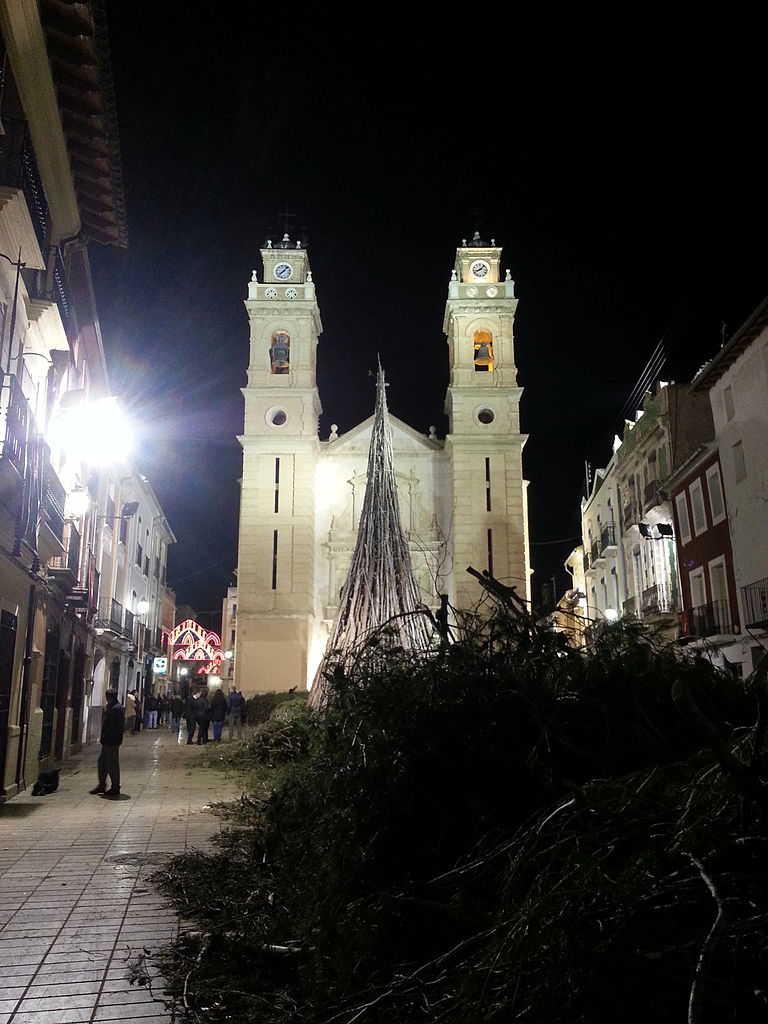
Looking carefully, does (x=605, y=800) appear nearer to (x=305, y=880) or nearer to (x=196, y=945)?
(x=305, y=880)

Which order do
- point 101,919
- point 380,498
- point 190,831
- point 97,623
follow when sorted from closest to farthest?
point 101,919 < point 190,831 < point 380,498 < point 97,623

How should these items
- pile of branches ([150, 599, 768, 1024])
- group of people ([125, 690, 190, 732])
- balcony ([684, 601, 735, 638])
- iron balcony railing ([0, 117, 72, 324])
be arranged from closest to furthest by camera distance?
pile of branches ([150, 599, 768, 1024]), iron balcony railing ([0, 117, 72, 324]), balcony ([684, 601, 735, 638]), group of people ([125, 690, 190, 732])

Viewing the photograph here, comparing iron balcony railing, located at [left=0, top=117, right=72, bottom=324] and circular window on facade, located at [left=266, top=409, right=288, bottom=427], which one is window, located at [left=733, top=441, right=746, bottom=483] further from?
circular window on facade, located at [left=266, top=409, right=288, bottom=427]

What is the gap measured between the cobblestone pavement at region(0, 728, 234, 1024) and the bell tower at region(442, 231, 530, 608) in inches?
929

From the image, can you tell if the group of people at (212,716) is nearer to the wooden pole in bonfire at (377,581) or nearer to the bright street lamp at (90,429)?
the bright street lamp at (90,429)

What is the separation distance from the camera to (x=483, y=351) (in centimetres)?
3797

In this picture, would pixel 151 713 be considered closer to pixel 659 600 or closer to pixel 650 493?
pixel 659 600

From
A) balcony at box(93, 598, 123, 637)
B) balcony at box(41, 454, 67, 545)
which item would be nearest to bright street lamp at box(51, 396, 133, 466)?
balcony at box(41, 454, 67, 545)

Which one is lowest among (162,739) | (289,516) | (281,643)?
(162,739)

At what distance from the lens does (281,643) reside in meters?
33.7

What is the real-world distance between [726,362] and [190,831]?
17.5 metres

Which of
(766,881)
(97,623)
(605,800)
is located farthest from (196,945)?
(97,623)

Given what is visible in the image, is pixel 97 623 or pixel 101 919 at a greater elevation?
pixel 97 623

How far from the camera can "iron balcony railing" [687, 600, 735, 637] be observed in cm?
2075
